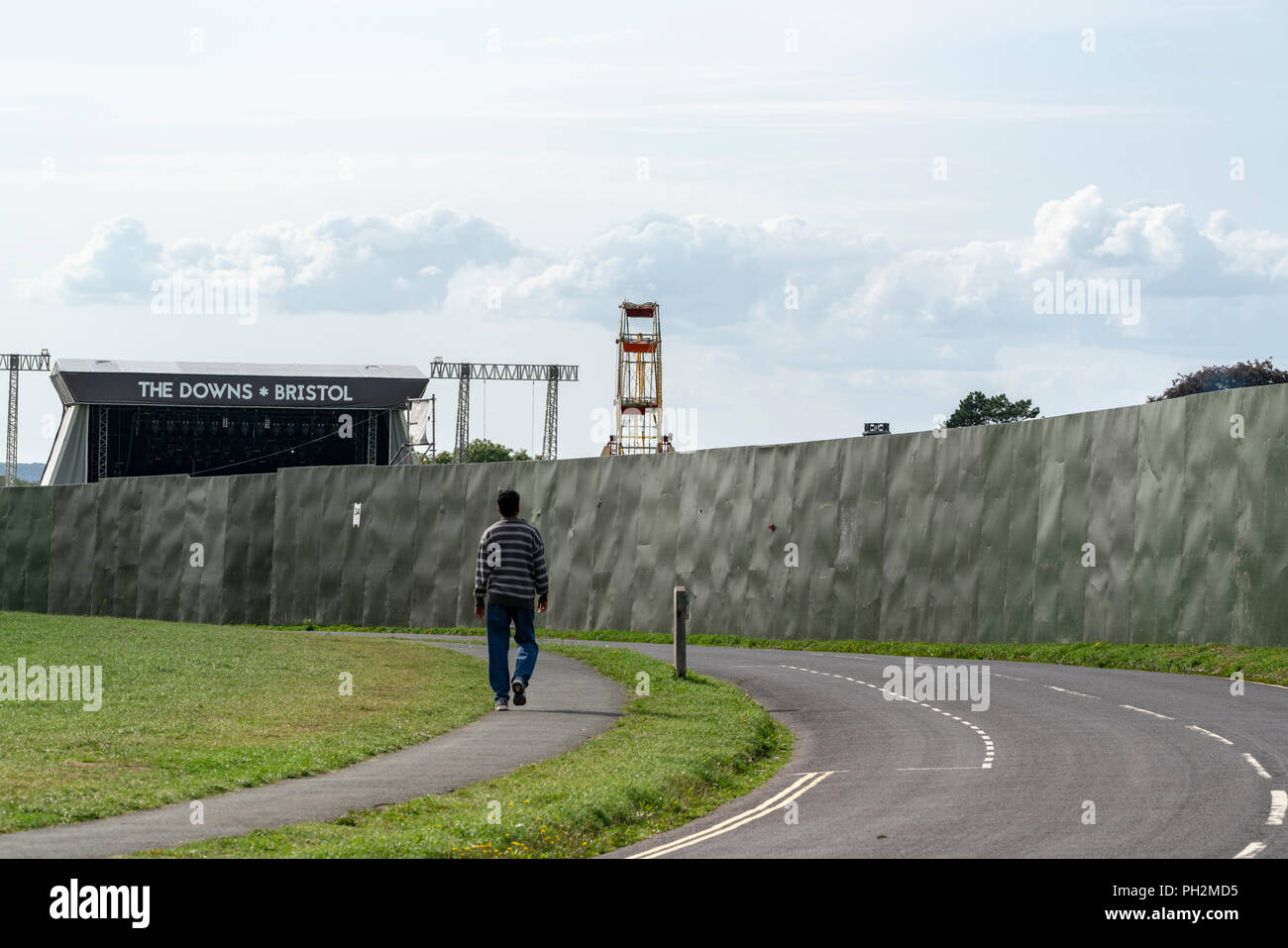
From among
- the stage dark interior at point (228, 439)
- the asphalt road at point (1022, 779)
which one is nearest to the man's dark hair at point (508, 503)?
the asphalt road at point (1022, 779)

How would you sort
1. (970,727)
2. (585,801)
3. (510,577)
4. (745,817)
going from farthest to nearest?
(510,577) < (970,727) < (745,817) < (585,801)

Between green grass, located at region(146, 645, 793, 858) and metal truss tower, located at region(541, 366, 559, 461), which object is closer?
green grass, located at region(146, 645, 793, 858)

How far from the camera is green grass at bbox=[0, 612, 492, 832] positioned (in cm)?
1070

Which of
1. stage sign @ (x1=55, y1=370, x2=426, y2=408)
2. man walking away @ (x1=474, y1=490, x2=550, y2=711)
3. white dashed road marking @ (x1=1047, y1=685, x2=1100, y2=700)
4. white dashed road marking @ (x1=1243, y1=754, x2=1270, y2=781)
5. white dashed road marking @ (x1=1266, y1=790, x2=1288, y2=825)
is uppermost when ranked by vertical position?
stage sign @ (x1=55, y1=370, x2=426, y2=408)

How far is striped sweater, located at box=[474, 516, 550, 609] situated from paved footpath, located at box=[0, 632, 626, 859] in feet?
4.11

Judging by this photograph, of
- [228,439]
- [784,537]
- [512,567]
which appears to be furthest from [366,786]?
[228,439]

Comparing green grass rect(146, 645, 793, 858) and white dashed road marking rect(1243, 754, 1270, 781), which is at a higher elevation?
white dashed road marking rect(1243, 754, 1270, 781)

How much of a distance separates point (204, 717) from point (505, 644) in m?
3.02

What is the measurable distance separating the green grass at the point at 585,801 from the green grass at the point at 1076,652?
8481 millimetres

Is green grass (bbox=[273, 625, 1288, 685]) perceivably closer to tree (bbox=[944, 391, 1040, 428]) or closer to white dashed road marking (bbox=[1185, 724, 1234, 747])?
white dashed road marking (bbox=[1185, 724, 1234, 747])

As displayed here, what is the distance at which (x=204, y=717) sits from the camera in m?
14.9

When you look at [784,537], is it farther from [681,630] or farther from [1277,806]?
[1277,806]

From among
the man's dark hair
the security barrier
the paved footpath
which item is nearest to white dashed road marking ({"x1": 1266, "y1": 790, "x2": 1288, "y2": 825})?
the paved footpath

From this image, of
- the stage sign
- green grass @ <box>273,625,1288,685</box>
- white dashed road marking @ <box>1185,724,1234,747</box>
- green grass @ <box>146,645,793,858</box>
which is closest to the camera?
green grass @ <box>146,645,793,858</box>
